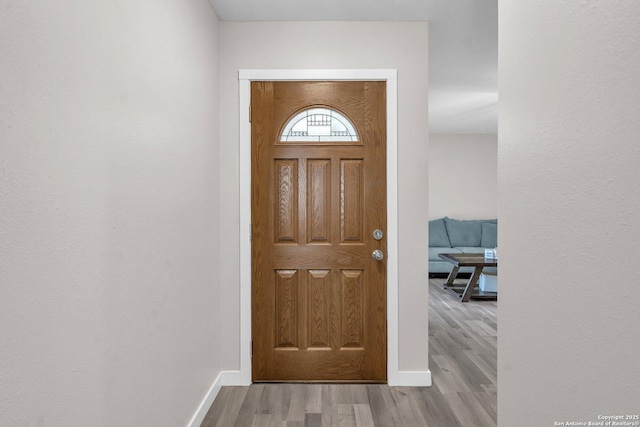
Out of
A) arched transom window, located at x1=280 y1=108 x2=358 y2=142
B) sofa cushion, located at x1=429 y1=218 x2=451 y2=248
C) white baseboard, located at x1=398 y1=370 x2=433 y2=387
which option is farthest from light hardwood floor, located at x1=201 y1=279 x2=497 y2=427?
sofa cushion, located at x1=429 y1=218 x2=451 y2=248

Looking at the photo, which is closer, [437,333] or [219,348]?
[219,348]

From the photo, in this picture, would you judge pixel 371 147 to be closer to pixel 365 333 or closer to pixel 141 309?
pixel 365 333

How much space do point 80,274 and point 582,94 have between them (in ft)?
4.30

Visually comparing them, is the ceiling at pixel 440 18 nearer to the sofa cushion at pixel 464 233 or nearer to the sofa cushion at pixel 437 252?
the sofa cushion at pixel 437 252

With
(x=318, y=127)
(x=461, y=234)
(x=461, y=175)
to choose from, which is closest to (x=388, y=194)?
(x=318, y=127)

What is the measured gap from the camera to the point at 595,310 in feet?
2.56

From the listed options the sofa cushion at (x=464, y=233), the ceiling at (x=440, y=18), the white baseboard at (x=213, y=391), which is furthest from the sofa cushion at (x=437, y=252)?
the white baseboard at (x=213, y=391)

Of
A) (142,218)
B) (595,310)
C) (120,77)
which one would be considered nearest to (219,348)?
(142,218)

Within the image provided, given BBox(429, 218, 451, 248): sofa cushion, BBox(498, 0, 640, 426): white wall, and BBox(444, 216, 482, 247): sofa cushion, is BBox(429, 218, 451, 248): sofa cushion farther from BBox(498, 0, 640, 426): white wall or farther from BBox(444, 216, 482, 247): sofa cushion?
BBox(498, 0, 640, 426): white wall

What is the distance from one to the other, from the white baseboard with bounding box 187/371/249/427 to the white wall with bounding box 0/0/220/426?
0.06 meters

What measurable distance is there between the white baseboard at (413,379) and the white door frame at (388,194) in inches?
1.3

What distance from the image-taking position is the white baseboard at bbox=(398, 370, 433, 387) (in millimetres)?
2594

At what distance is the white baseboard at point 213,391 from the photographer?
6.85ft

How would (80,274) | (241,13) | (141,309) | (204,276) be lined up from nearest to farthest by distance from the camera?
(80,274), (141,309), (204,276), (241,13)
